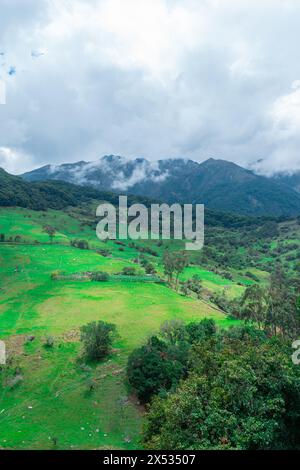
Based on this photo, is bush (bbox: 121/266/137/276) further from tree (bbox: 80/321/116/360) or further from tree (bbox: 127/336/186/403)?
tree (bbox: 127/336/186/403)

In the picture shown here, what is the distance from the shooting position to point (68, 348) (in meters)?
65.1

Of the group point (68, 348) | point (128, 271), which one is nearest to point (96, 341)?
point (68, 348)

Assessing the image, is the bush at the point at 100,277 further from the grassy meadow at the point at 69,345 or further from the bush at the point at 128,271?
the bush at the point at 128,271

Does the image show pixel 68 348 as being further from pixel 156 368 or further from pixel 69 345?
pixel 156 368

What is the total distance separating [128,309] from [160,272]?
5337 cm

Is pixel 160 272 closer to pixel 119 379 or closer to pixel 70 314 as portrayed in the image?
pixel 70 314

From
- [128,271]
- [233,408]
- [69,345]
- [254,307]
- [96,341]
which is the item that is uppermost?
[128,271]

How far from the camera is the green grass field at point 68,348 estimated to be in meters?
45.7

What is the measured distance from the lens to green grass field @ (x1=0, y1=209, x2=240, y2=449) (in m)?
45.7

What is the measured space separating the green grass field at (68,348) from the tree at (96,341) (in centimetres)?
166

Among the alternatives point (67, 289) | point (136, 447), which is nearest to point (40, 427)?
point (136, 447)

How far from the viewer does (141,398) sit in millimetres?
52375

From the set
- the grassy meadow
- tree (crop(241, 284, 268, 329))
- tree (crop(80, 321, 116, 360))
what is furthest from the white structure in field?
tree (crop(241, 284, 268, 329))

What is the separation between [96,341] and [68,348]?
20.9 feet
